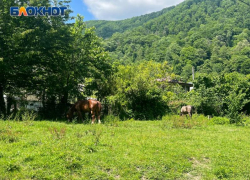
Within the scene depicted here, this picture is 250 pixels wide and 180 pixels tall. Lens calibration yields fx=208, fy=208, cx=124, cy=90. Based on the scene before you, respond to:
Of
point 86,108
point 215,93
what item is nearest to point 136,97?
point 86,108

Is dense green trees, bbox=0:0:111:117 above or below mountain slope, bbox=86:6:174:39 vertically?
below

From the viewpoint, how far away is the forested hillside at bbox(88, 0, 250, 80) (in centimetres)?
7356

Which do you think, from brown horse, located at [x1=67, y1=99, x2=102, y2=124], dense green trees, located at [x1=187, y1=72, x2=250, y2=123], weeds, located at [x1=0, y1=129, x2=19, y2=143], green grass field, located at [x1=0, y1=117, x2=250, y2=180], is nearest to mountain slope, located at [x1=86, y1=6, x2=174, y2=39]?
dense green trees, located at [x1=187, y1=72, x2=250, y2=123]

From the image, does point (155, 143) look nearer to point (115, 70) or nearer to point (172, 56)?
point (115, 70)

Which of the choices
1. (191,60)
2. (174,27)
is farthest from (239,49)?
(174,27)

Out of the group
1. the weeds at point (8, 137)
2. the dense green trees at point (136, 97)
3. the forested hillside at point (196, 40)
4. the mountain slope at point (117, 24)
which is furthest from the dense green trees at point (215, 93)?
the mountain slope at point (117, 24)

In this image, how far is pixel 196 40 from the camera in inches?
3868

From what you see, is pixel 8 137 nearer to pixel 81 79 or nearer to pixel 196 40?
pixel 81 79

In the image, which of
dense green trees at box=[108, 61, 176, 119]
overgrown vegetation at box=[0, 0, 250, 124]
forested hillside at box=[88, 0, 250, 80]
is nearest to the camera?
overgrown vegetation at box=[0, 0, 250, 124]

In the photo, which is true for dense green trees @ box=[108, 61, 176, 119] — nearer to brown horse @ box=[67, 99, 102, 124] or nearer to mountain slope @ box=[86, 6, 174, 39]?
brown horse @ box=[67, 99, 102, 124]

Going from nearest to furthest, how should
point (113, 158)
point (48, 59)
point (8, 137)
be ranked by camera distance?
point (113, 158), point (8, 137), point (48, 59)

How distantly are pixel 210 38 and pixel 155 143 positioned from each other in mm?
109031

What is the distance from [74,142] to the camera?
23.7 ft

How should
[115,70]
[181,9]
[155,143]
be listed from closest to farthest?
[155,143] < [115,70] < [181,9]
